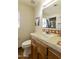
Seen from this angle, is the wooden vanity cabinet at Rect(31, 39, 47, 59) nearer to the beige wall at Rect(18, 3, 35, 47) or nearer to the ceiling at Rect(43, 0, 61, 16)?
the ceiling at Rect(43, 0, 61, 16)

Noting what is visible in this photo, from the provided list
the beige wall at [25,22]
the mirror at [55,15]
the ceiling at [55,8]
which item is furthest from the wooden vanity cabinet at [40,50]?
the beige wall at [25,22]

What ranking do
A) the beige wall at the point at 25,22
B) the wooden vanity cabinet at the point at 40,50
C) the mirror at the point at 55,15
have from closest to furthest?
the wooden vanity cabinet at the point at 40,50 < the mirror at the point at 55,15 < the beige wall at the point at 25,22

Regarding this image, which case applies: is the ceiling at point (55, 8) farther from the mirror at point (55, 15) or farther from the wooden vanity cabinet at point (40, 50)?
the wooden vanity cabinet at point (40, 50)

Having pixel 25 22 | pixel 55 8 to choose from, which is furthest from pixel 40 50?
pixel 25 22

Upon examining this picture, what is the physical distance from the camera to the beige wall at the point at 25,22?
4.38 metres

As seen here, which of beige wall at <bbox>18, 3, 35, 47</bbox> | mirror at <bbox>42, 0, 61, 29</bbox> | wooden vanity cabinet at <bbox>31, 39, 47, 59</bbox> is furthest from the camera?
beige wall at <bbox>18, 3, 35, 47</bbox>

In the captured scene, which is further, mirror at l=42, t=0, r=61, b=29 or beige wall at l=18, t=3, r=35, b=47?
beige wall at l=18, t=3, r=35, b=47

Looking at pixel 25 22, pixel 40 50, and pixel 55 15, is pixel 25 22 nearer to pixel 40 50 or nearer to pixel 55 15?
pixel 55 15

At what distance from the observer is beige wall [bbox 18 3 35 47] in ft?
14.4

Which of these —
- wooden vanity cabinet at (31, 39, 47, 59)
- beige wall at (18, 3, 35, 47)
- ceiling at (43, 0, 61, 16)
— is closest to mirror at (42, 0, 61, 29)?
ceiling at (43, 0, 61, 16)

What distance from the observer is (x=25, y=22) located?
14.7 ft
